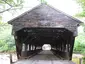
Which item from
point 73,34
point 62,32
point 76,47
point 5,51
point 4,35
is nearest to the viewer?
point 73,34

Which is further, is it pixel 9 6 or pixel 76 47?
pixel 76 47

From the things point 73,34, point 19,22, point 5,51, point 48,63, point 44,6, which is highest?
point 44,6

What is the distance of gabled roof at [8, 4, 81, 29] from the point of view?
8297 millimetres

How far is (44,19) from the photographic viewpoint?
27.5 ft

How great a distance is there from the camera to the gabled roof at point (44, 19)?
27.2ft

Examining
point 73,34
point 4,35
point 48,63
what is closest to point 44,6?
point 73,34

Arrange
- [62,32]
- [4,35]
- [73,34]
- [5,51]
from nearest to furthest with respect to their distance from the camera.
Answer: [73,34]
[62,32]
[5,51]
[4,35]

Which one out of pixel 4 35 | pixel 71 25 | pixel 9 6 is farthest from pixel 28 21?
pixel 4 35

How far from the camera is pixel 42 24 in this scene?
830cm

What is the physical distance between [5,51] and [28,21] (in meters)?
18.9

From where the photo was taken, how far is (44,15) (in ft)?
27.7

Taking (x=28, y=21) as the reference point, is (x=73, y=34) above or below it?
below

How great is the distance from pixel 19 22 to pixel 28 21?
1.26 ft

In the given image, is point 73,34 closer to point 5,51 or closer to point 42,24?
point 42,24
